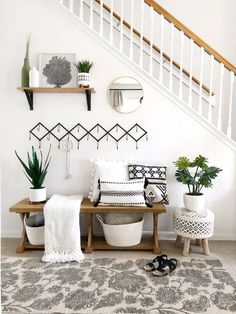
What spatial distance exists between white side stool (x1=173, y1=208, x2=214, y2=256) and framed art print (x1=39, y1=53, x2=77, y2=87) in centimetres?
188

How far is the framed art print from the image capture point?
287 centimetres

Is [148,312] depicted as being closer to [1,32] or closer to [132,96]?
[132,96]

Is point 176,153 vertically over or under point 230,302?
over

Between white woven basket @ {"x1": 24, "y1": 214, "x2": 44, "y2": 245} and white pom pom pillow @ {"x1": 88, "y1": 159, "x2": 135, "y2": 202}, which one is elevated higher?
white pom pom pillow @ {"x1": 88, "y1": 159, "x2": 135, "y2": 202}

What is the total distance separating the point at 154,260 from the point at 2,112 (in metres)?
2.20

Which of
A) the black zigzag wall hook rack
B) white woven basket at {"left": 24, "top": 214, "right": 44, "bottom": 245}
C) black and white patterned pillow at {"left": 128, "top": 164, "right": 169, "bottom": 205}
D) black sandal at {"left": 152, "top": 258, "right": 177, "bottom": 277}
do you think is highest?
the black zigzag wall hook rack

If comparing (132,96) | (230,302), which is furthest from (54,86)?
(230,302)

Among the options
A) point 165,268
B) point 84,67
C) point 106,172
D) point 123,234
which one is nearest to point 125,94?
point 84,67

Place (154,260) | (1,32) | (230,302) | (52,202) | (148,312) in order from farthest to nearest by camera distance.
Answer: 1. (1,32)
2. (52,202)
3. (154,260)
4. (230,302)
5. (148,312)

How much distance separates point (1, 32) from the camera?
9.40 feet

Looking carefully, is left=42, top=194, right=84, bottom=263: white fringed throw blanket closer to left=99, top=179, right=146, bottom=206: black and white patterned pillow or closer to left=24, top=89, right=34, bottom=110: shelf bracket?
left=99, top=179, right=146, bottom=206: black and white patterned pillow

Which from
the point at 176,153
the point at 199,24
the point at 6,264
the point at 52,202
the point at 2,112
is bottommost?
the point at 6,264

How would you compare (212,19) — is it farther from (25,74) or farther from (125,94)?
(25,74)

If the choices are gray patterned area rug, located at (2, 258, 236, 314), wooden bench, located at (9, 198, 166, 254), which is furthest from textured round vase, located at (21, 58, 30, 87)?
gray patterned area rug, located at (2, 258, 236, 314)
